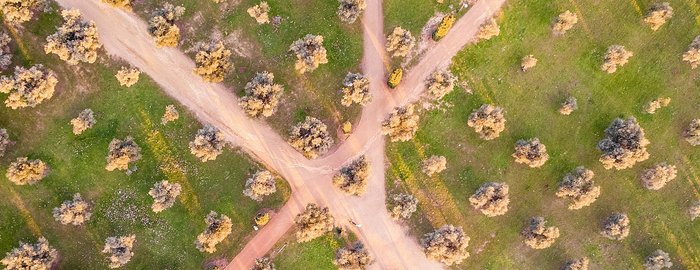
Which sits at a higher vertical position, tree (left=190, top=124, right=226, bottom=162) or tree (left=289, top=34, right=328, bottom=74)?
tree (left=289, top=34, right=328, bottom=74)

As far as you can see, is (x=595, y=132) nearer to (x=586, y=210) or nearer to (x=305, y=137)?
(x=586, y=210)

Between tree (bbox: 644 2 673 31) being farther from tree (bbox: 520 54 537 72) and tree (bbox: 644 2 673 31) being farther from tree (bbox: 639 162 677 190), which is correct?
tree (bbox: 639 162 677 190)

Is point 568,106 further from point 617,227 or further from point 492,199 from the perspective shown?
point 617,227

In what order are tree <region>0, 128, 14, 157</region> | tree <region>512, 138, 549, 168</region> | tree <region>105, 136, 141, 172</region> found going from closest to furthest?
tree <region>0, 128, 14, 157</region> < tree <region>105, 136, 141, 172</region> < tree <region>512, 138, 549, 168</region>

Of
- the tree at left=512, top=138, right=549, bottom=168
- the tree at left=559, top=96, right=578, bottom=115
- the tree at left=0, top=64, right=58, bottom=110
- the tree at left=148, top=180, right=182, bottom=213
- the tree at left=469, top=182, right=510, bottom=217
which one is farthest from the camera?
the tree at left=559, top=96, right=578, bottom=115

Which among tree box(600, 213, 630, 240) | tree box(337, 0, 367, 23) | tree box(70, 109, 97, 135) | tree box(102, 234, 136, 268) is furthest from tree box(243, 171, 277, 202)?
tree box(600, 213, 630, 240)

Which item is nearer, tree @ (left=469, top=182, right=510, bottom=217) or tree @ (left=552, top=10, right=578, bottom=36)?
tree @ (left=469, top=182, right=510, bottom=217)

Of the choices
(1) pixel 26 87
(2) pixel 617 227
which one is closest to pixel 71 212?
(1) pixel 26 87

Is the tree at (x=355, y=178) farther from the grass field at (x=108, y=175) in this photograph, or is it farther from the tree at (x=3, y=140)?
the tree at (x=3, y=140)
